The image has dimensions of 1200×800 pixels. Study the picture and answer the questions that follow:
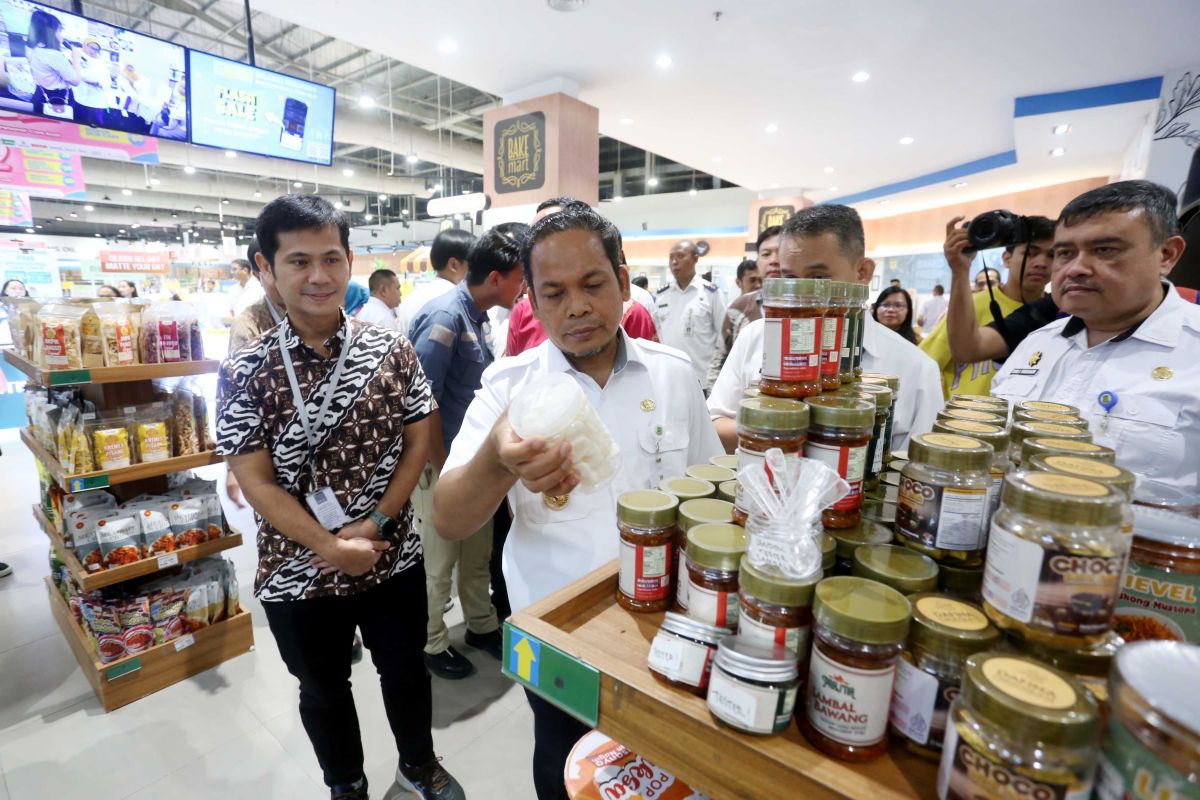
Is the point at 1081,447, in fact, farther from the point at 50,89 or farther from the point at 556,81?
the point at 556,81

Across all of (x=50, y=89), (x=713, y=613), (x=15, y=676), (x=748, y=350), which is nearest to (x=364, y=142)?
(x=50, y=89)

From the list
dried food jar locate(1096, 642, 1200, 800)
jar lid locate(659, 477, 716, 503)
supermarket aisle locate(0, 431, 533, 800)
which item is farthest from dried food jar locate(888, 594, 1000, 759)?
supermarket aisle locate(0, 431, 533, 800)

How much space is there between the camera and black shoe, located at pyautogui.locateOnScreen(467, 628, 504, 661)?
9.12 ft

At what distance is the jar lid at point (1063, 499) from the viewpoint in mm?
516

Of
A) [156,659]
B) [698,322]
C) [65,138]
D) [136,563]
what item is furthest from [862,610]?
[65,138]

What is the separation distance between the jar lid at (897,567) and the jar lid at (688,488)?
10.3 inches

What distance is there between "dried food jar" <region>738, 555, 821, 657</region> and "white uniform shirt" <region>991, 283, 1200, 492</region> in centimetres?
112

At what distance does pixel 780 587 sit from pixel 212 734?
2592 millimetres

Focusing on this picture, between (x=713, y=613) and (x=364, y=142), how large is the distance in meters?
11.6

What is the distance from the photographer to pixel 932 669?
1.85 ft

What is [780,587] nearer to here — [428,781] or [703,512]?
[703,512]

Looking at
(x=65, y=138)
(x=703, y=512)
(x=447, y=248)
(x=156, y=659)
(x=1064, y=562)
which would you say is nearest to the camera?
(x=1064, y=562)

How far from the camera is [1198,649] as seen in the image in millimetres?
450

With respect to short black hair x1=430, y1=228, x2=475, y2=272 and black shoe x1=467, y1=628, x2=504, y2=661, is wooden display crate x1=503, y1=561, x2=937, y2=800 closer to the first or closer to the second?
black shoe x1=467, y1=628, x2=504, y2=661
